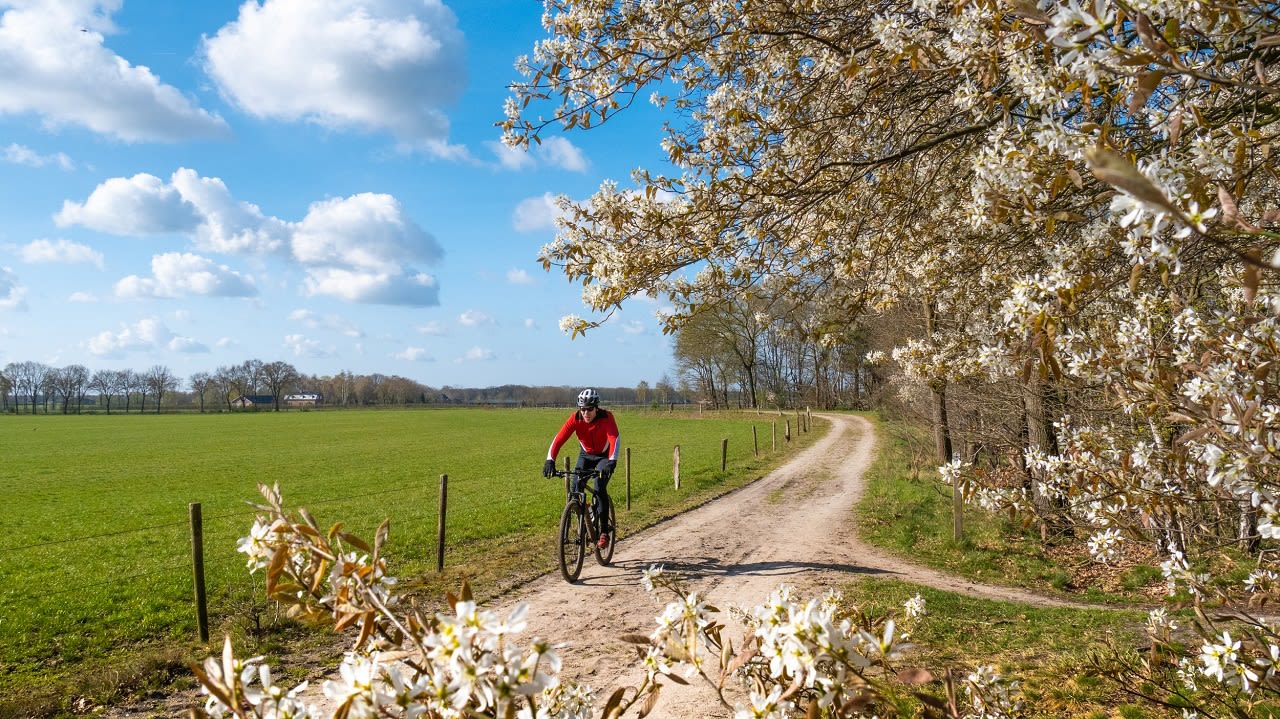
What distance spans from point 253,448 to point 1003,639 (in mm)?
37209

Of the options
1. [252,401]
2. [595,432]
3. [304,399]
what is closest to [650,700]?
[595,432]

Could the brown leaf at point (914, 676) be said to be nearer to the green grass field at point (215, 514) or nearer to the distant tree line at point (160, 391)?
the green grass field at point (215, 514)

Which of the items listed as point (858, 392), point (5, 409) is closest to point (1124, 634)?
point (858, 392)

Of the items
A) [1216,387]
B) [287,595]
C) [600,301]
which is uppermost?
[600,301]

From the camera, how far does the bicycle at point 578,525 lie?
834cm

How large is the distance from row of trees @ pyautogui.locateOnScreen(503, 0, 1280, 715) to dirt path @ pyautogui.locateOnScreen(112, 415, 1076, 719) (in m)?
2.66

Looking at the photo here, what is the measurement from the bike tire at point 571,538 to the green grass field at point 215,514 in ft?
2.67

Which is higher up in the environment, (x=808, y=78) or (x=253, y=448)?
(x=808, y=78)

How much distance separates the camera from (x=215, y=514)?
650 inches

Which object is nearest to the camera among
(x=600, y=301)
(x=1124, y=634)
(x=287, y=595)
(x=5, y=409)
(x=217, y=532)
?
(x=287, y=595)

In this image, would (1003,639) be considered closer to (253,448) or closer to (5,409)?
(253,448)

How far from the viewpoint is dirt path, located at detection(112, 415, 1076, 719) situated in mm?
5707

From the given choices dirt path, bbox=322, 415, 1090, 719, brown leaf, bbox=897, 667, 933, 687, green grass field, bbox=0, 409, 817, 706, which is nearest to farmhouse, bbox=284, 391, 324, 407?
green grass field, bbox=0, 409, 817, 706

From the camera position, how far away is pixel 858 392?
57.7 metres
